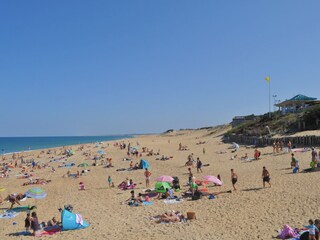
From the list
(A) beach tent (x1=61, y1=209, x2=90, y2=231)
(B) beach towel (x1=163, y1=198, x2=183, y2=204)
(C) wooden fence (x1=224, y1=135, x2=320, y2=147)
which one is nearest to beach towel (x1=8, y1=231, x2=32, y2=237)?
(A) beach tent (x1=61, y1=209, x2=90, y2=231)

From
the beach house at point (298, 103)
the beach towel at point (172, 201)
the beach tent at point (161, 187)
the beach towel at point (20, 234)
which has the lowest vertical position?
the beach towel at point (20, 234)

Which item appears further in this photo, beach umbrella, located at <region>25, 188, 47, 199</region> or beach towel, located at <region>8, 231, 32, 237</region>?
beach umbrella, located at <region>25, 188, 47, 199</region>

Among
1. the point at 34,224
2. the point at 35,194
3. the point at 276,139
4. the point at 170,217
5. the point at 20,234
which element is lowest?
the point at 20,234

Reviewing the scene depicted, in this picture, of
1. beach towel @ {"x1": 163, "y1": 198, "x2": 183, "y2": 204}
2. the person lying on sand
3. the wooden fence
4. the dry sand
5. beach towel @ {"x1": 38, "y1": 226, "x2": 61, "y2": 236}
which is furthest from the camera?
the wooden fence

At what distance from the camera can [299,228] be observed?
33.7 feet

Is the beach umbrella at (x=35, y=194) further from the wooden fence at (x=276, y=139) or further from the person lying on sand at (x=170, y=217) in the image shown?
the wooden fence at (x=276, y=139)

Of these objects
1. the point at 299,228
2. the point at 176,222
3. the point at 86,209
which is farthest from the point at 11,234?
the point at 299,228

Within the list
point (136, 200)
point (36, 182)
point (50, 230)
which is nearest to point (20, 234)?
point (50, 230)

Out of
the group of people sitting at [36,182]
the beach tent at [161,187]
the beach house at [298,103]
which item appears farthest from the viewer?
the beach house at [298,103]

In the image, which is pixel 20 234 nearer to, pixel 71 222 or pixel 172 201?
pixel 71 222

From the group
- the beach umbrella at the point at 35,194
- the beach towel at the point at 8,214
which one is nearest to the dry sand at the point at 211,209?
the beach towel at the point at 8,214

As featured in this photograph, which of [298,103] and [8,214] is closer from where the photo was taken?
[8,214]

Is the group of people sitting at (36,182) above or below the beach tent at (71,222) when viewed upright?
below

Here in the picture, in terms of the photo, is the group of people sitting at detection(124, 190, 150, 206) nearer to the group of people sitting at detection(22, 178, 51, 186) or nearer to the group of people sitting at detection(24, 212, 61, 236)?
the group of people sitting at detection(24, 212, 61, 236)
